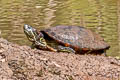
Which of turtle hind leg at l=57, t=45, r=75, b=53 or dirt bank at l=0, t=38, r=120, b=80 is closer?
dirt bank at l=0, t=38, r=120, b=80

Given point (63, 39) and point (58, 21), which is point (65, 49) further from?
point (58, 21)

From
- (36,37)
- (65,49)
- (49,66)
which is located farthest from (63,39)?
(49,66)

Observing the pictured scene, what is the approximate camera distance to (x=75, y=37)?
7164mm

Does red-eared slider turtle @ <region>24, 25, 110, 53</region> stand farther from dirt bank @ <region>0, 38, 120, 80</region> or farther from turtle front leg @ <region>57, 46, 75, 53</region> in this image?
dirt bank @ <region>0, 38, 120, 80</region>

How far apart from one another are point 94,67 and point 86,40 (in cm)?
129

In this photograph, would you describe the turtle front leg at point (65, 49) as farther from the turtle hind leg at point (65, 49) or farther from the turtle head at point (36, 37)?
the turtle head at point (36, 37)

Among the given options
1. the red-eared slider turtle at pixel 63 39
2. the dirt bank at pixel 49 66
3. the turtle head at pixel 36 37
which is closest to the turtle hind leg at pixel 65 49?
the red-eared slider turtle at pixel 63 39

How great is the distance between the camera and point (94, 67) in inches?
241

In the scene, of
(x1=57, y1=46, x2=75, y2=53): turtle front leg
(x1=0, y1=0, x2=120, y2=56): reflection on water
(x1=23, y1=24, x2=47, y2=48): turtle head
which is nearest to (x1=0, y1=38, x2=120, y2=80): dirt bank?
(x1=57, y1=46, x2=75, y2=53): turtle front leg

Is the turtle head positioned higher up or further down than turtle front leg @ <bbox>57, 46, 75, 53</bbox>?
higher up

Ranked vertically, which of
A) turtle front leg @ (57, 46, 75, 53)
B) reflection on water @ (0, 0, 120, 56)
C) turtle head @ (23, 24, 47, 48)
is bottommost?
reflection on water @ (0, 0, 120, 56)

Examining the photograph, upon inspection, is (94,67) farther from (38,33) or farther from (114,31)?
(114,31)

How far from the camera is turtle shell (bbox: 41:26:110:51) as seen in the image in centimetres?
704

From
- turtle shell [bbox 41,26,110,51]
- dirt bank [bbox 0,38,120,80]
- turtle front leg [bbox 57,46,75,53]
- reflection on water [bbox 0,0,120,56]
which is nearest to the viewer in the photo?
dirt bank [bbox 0,38,120,80]
